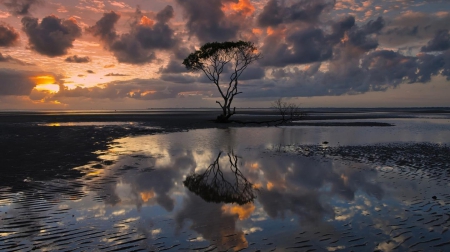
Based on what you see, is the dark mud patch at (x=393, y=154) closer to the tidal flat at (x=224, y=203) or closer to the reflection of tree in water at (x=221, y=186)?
the tidal flat at (x=224, y=203)

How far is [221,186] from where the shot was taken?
12.8m

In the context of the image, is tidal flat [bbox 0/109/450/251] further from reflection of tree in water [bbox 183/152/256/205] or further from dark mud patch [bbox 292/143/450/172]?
dark mud patch [bbox 292/143/450/172]

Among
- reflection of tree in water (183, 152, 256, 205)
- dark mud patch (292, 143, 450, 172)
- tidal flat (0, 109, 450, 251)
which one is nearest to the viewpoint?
tidal flat (0, 109, 450, 251)

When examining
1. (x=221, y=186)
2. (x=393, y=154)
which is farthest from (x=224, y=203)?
(x=393, y=154)

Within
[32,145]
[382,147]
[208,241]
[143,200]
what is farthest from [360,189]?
[32,145]

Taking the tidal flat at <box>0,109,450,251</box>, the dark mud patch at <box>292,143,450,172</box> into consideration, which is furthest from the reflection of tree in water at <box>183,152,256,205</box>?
the dark mud patch at <box>292,143,450,172</box>

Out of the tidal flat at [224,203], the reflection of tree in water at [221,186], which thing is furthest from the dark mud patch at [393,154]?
the reflection of tree in water at [221,186]

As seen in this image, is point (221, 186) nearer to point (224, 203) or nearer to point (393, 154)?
point (224, 203)

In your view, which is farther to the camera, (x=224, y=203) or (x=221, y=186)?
(x=221, y=186)

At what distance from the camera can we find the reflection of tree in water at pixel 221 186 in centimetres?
1102

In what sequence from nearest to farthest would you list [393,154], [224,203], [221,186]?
[224,203]
[221,186]
[393,154]

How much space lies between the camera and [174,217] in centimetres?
889

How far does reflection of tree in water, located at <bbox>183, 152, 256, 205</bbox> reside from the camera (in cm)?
1102

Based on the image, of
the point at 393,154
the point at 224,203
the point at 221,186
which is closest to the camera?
the point at 224,203
